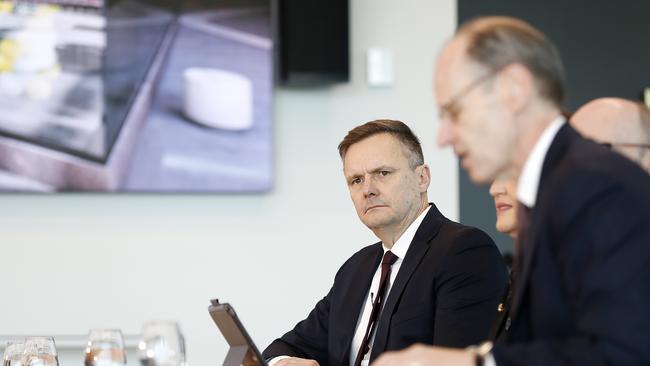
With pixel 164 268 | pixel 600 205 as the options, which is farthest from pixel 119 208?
pixel 600 205

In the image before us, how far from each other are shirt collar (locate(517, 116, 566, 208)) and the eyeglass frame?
127 mm

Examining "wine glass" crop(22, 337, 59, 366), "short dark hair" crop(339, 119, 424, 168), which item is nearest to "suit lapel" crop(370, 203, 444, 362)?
"short dark hair" crop(339, 119, 424, 168)

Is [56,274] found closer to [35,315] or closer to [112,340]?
[35,315]

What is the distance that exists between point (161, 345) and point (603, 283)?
0.91m

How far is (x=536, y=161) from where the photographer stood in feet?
5.73

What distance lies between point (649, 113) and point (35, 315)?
3108mm

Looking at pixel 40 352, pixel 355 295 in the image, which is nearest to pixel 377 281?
pixel 355 295

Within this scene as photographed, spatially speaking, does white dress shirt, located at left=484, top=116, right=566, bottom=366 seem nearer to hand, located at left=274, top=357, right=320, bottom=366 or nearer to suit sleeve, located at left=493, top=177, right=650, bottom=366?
suit sleeve, located at left=493, top=177, right=650, bottom=366

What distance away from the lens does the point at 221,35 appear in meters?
4.73

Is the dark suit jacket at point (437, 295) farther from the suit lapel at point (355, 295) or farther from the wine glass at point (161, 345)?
the wine glass at point (161, 345)

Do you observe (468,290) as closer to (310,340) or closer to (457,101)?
(310,340)

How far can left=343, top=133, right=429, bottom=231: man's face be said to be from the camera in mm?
3449

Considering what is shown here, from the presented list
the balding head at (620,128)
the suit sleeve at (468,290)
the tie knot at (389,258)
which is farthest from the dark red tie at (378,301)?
the balding head at (620,128)

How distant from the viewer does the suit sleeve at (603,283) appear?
60.8 inches
